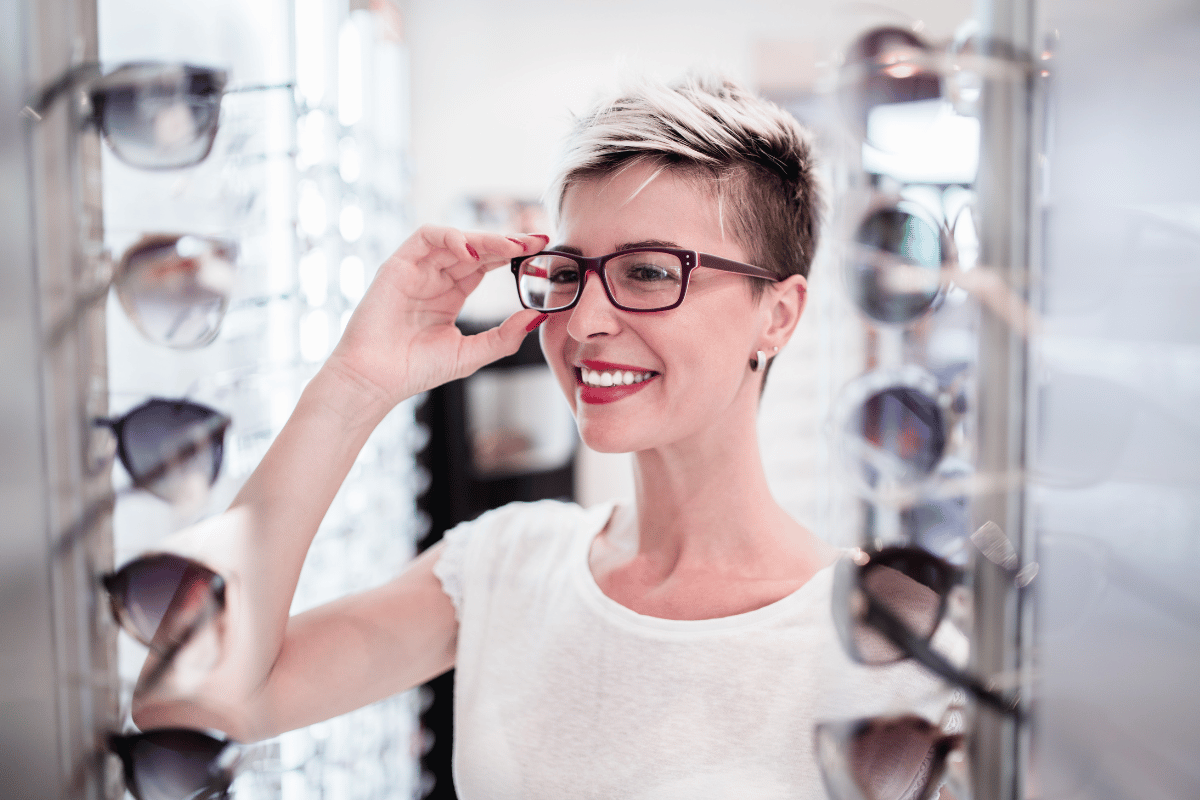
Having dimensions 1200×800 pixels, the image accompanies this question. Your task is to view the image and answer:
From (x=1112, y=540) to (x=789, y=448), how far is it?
1.60ft

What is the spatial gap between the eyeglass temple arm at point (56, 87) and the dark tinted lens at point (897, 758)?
569 mm

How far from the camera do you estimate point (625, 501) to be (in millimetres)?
949

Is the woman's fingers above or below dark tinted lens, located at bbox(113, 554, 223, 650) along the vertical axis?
above

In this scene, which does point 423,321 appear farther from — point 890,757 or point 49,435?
point 890,757

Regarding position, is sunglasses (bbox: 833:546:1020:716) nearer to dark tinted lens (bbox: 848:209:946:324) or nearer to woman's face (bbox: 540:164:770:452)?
dark tinted lens (bbox: 848:209:946:324)

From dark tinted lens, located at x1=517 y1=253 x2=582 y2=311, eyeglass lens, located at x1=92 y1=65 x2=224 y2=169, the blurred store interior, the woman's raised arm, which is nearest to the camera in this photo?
the blurred store interior

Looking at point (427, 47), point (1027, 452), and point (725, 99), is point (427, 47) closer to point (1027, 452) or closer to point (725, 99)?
point (725, 99)

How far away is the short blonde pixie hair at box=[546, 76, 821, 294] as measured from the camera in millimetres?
627

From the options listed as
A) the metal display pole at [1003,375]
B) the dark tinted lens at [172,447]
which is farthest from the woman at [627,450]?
the metal display pole at [1003,375]

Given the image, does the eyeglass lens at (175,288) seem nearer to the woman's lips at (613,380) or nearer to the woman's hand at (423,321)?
the woman's hand at (423,321)

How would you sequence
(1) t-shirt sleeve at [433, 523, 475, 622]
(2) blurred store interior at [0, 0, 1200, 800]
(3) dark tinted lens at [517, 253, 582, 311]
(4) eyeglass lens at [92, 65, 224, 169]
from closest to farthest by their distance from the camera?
(2) blurred store interior at [0, 0, 1200, 800]
(4) eyeglass lens at [92, 65, 224, 169]
(3) dark tinted lens at [517, 253, 582, 311]
(1) t-shirt sleeve at [433, 523, 475, 622]

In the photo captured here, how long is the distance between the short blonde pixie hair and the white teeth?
0.14m

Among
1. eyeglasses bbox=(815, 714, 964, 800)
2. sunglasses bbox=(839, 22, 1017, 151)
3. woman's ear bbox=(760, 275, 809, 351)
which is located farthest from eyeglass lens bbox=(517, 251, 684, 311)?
eyeglasses bbox=(815, 714, 964, 800)

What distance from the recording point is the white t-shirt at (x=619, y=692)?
60cm
